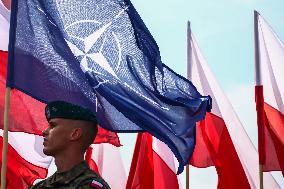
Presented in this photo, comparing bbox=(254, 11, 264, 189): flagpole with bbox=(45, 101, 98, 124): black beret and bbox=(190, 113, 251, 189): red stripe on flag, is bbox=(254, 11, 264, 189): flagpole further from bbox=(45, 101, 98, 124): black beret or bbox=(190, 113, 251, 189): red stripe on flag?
bbox=(45, 101, 98, 124): black beret

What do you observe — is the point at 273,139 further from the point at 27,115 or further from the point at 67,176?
the point at 67,176

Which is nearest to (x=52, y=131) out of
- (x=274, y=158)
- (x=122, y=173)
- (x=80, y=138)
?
(x=80, y=138)

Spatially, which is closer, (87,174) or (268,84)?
(87,174)

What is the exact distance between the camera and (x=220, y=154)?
11.5 m

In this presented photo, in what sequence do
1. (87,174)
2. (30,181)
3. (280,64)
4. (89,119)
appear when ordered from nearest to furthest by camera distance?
(87,174) → (89,119) → (30,181) → (280,64)

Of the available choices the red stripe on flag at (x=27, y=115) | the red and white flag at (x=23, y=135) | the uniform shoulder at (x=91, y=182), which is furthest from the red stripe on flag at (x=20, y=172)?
the uniform shoulder at (x=91, y=182)

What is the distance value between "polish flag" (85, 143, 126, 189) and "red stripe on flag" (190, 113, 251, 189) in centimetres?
208

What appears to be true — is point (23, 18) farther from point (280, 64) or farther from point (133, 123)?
point (280, 64)

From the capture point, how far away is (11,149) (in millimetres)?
10461

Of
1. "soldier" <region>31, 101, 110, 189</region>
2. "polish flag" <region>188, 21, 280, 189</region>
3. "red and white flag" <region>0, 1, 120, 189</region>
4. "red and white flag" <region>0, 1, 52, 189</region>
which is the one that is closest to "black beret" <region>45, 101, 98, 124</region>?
"soldier" <region>31, 101, 110, 189</region>

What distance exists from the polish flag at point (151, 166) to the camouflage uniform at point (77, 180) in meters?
7.26

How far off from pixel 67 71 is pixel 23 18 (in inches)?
27.1

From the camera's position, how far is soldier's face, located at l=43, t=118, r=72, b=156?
423cm

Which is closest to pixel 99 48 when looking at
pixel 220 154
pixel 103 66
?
pixel 103 66
